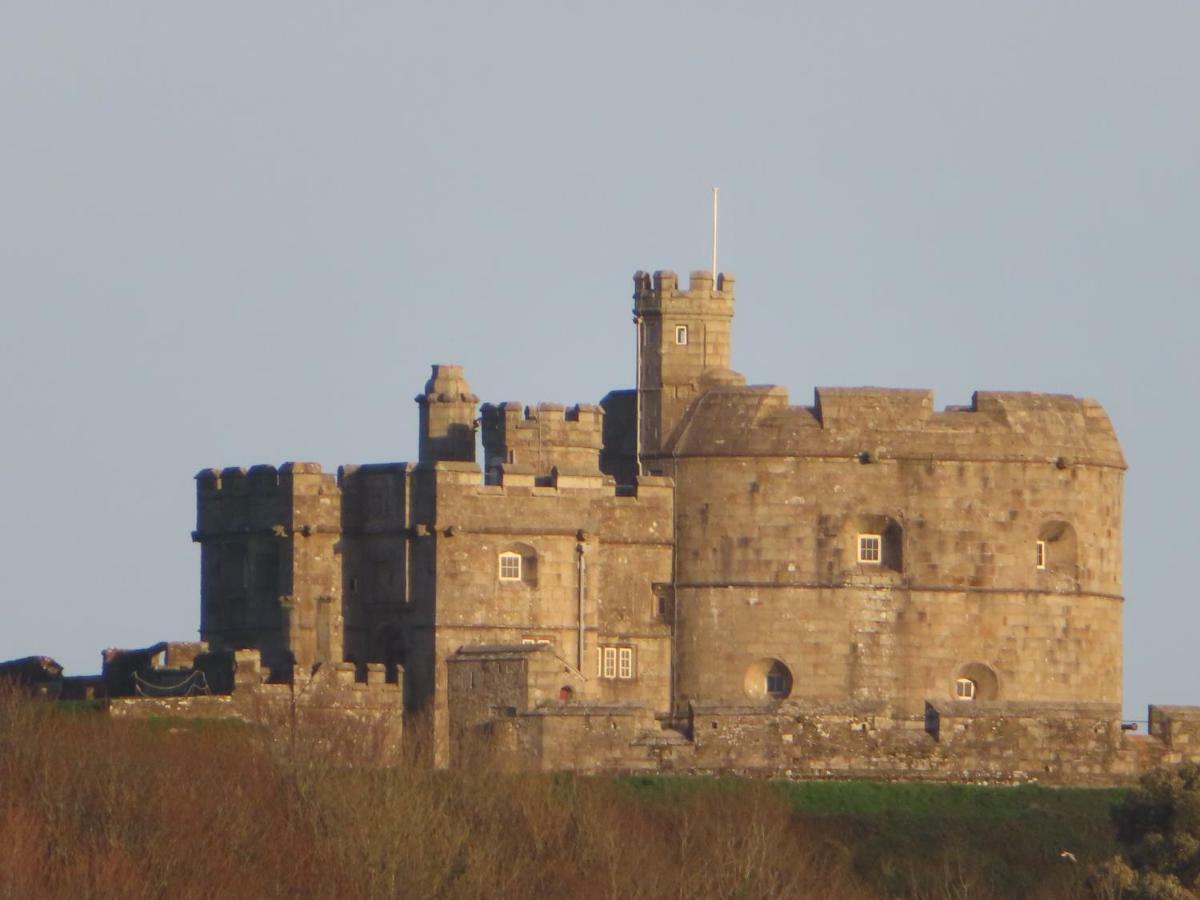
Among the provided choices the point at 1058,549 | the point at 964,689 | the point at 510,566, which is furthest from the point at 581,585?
the point at 1058,549

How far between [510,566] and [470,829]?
484 inches

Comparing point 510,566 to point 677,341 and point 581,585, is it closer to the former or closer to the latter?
point 581,585

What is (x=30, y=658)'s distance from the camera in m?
100

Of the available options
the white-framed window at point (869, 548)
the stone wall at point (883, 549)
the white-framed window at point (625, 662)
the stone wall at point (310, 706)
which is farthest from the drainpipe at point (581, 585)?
the white-framed window at point (869, 548)

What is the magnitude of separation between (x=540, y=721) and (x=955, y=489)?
10555mm

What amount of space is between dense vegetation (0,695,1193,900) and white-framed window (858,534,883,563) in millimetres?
7560

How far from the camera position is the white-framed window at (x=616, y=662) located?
99062 mm

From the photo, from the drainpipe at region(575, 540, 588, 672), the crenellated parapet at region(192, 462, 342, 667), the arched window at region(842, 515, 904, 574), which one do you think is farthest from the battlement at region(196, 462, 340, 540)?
the arched window at region(842, 515, 904, 574)

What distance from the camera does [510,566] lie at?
321ft

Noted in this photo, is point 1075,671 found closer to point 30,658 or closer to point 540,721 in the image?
point 540,721

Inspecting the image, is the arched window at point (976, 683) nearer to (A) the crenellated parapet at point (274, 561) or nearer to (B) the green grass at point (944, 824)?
(B) the green grass at point (944, 824)

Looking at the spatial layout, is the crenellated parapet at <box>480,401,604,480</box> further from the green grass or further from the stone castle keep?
the green grass

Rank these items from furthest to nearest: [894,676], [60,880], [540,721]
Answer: [894,676] < [540,721] < [60,880]

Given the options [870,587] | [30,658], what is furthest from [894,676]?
[30,658]
